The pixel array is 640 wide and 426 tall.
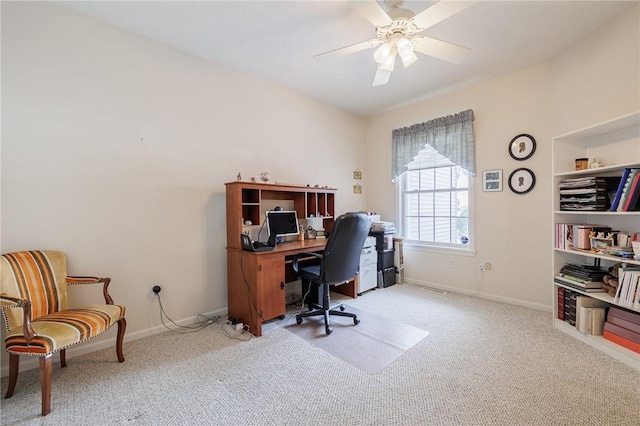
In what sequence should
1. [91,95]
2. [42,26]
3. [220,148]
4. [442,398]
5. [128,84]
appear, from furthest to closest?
[220,148] → [128,84] → [91,95] → [42,26] → [442,398]

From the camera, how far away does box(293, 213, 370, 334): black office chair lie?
2.34 metres

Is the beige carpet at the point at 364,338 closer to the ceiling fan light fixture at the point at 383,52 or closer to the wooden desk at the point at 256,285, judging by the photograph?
the wooden desk at the point at 256,285

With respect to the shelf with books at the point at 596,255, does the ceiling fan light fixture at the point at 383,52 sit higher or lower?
higher

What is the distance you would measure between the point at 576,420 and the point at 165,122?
3657 millimetres

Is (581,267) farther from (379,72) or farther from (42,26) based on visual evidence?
(42,26)

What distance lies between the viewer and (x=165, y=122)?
101 inches

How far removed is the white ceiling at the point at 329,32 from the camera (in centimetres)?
210

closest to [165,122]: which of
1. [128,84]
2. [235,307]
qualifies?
[128,84]

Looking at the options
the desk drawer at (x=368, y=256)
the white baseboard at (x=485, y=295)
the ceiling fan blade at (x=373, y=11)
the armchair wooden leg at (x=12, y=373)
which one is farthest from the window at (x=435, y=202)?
the armchair wooden leg at (x=12, y=373)

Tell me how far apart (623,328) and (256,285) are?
2.92 meters

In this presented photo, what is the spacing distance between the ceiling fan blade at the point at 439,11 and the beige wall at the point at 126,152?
2055mm

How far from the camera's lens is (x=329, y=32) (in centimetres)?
239

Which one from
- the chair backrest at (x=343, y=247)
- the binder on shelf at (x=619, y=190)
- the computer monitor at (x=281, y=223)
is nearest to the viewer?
the binder on shelf at (x=619, y=190)

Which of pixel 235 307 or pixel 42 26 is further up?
pixel 42 26
